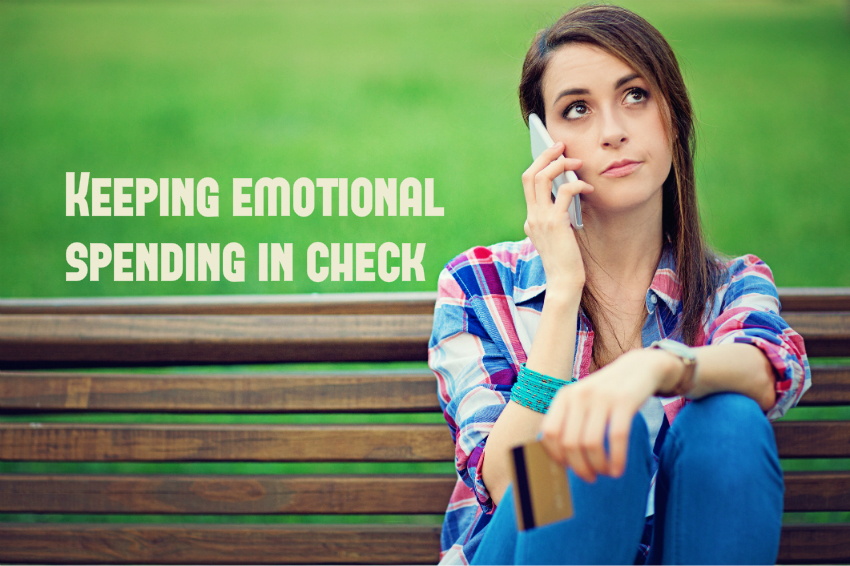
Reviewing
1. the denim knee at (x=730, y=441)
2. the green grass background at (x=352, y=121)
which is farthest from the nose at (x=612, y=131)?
the green grass background at (x=352, y=121)

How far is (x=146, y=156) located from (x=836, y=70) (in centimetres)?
965

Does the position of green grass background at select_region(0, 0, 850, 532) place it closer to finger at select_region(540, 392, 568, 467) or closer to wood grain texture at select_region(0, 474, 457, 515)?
wood grain texture at select_region(0, 474, 457, 515)

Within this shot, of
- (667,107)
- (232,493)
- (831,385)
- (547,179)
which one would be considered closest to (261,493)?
(232,493)

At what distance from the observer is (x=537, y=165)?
2072 millimetres

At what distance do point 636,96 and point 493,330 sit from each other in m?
0.70

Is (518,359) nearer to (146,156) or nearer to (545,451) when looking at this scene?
(545,451)

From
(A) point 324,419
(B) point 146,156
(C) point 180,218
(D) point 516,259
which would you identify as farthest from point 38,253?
(D) point 516,259

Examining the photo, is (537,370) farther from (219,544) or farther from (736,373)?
(219,544)

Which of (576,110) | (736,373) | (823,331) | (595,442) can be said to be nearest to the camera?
(595,442)

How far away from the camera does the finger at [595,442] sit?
4.71 feet

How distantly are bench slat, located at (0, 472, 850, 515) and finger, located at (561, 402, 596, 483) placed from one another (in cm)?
101

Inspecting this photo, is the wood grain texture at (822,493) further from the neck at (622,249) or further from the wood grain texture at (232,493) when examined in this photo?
the wood grain texture at (232,493)

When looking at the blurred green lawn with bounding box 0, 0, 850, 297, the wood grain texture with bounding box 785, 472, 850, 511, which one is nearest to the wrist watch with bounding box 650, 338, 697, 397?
the wood grain texture with bounding box 785, 472, 850, 511

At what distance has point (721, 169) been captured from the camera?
916cm
